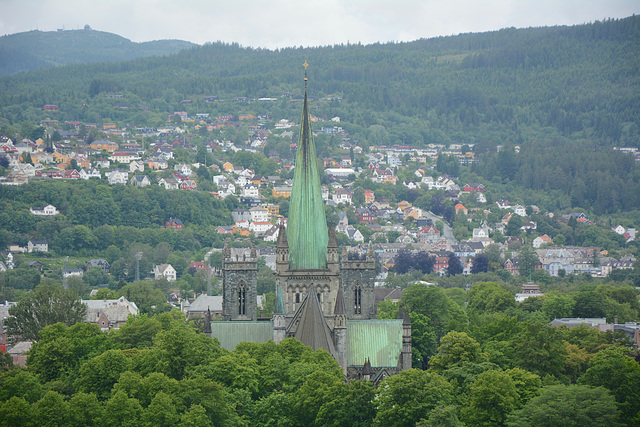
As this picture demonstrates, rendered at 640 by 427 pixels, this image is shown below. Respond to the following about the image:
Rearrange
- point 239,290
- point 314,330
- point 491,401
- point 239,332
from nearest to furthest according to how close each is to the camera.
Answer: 1. point 491,401
2. point 314,330
3. point 239,332
4. point 239,290

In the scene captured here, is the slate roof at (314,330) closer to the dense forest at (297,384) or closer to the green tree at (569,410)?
the dense forest at (297,384)

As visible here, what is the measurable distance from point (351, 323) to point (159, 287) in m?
98.1

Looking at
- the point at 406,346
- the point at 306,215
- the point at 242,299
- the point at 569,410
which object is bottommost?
the point at 406,346

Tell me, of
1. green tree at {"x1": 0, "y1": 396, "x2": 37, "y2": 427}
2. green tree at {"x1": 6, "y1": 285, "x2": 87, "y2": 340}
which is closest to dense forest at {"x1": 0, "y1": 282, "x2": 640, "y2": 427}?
green tree at {"x1": 0, "y1": 396, "x2": 37, "y2": 427}

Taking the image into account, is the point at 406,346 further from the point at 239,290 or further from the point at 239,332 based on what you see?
the point at 239,290

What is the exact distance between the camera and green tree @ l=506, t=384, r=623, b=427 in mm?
67062

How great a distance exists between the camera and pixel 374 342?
88.7 metres

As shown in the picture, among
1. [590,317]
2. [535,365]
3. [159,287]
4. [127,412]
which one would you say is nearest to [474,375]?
[535,365]

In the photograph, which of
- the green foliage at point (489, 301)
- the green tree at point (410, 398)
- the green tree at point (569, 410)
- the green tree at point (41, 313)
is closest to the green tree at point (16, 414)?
the green tree at point (410, 398)

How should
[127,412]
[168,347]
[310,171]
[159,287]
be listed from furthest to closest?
[159,287] < [310,171] < [168,347] < [127,412]

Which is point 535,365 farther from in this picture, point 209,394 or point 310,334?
→ point 209,394

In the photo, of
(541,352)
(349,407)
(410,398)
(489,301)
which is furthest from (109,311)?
(410,398)

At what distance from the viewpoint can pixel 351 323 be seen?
8962 cm

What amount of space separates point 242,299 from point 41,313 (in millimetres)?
29034
